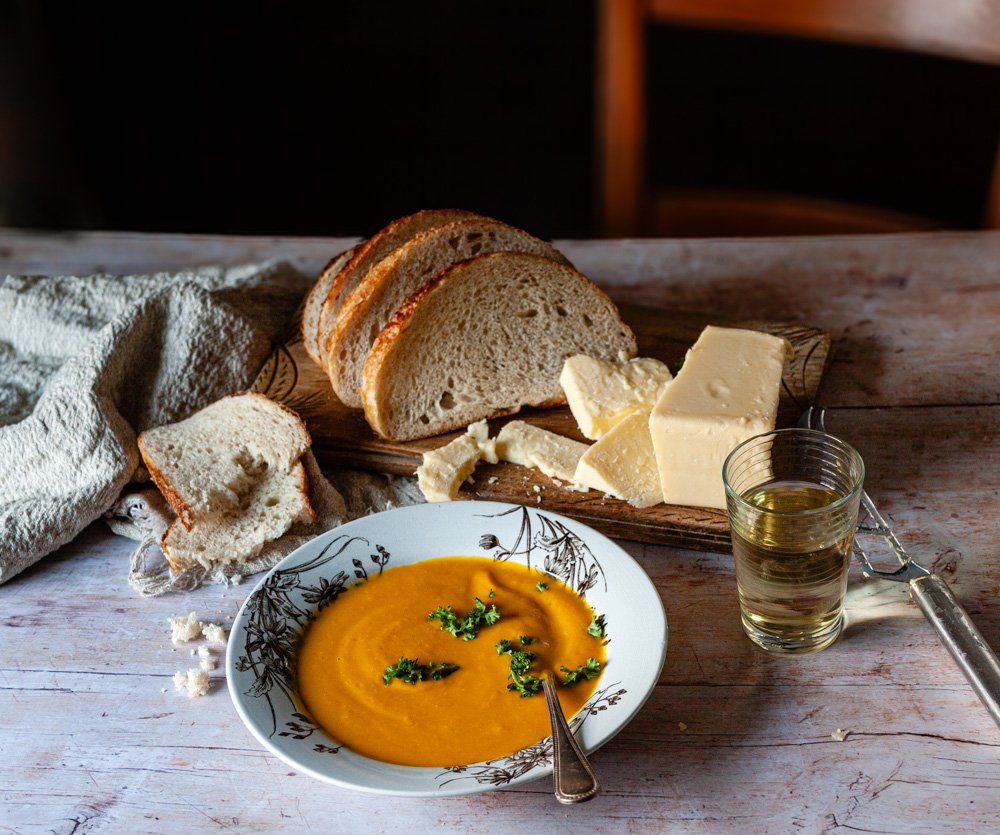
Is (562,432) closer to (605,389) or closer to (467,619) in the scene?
(605,389)

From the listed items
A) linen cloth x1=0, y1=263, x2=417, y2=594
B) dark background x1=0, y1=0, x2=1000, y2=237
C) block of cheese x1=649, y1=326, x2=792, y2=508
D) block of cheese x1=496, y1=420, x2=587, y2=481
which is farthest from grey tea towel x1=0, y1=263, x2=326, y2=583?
dark background x1=0, y1=0, x2=1000, y2=237

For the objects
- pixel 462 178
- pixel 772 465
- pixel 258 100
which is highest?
pixel 772 465

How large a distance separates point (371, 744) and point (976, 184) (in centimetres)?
431

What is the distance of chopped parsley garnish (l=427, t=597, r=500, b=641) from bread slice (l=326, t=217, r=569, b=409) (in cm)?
71

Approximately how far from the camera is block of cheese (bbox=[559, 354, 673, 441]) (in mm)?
1864

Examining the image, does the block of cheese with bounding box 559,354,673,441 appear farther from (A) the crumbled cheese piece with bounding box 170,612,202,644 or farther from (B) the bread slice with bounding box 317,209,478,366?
(A) the crumbled cheese piece with bounding box 170,612,202,644

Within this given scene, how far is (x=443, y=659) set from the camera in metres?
1.38

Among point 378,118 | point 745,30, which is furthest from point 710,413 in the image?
point 378,118

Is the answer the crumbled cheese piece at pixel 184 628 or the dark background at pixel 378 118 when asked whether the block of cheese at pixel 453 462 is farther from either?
the dark background at pixel 378 118

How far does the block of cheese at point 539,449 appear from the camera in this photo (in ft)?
5.90

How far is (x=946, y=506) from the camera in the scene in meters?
1.73

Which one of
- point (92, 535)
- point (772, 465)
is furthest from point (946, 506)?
point (92, 535)

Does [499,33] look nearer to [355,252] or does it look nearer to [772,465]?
[355,252]

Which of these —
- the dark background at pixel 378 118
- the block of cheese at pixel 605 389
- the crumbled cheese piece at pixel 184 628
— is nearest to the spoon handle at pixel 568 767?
the crumbled cheese piece at pixel 184 628
